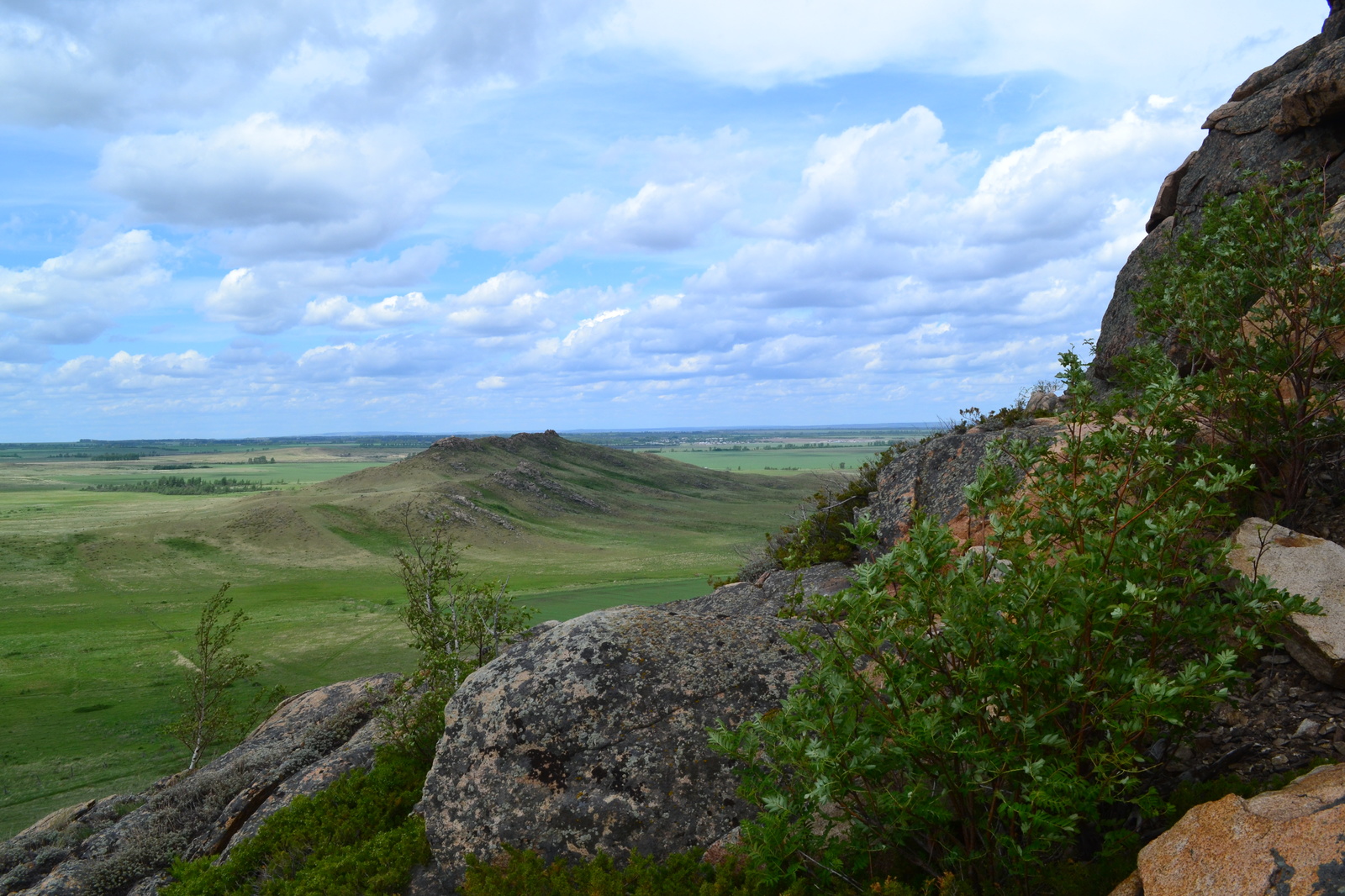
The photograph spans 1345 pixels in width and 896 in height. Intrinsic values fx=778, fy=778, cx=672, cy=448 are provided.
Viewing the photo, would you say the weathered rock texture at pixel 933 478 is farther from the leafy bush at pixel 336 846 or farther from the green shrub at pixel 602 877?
the leafy bush at pixel 336 846

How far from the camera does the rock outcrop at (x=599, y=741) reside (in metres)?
7.74

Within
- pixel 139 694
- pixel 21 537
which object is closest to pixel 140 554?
pixel 21 537

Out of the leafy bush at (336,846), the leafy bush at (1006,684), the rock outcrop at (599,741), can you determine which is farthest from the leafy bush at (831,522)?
the leafy bush at (1006,684)

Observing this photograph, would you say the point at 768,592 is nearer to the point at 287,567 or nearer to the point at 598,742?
the point at 598,742

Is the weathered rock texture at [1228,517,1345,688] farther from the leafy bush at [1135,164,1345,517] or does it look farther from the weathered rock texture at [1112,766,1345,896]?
the weathered rock texture at [1112,766,1345,896]

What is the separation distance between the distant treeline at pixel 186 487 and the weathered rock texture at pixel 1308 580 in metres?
163

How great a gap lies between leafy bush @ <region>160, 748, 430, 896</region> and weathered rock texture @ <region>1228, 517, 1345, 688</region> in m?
8.35

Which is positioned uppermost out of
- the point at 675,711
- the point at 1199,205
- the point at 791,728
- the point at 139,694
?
the point at 1199,205

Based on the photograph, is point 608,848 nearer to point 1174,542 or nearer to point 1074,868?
point 1074,868

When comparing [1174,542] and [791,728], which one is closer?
[1174,542]

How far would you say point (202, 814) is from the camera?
40.9 ft

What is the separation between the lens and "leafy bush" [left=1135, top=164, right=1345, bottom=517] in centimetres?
782

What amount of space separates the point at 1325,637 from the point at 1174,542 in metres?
2.26

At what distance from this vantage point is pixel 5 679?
38.3 metres
